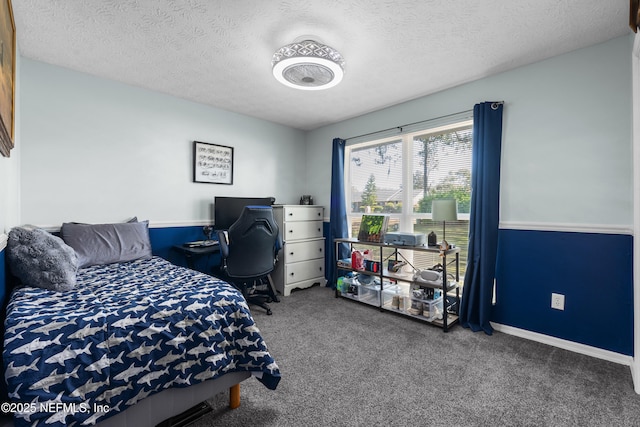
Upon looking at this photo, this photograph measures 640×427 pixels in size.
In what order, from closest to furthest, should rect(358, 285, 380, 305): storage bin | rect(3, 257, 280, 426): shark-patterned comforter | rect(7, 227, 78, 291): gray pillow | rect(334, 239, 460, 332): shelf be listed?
rect(3, 257, 280, 426): shark-patterned comforter
rect(7, 227, 78, 291): gray pillow
rect(334, 239, 460, 332): shelf
rect(358, 285, 380, 305): storage bin

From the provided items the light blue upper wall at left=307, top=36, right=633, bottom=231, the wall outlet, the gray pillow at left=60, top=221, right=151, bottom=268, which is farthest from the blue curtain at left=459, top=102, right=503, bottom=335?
the gray pillow at left=60, top=221, right=151, bottom=268

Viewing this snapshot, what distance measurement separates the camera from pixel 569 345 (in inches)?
88.4

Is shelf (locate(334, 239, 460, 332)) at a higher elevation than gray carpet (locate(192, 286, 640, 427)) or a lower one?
higher

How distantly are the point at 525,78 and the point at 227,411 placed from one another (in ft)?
11.1

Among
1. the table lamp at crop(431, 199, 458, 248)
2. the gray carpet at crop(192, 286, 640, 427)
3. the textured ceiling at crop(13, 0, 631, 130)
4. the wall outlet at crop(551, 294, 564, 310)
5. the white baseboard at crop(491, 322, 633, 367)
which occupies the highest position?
the textured ceiling at crop(13, 0, 631, 130)

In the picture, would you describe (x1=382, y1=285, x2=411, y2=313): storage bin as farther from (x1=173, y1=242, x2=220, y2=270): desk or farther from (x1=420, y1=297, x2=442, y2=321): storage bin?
(x1=173, y1=242, x2=220, y2=270): desk

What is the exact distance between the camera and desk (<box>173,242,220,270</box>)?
9.85 feet

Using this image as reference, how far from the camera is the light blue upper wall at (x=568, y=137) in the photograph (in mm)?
2076

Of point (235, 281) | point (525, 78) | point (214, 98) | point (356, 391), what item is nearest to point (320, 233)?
point (235, 281)

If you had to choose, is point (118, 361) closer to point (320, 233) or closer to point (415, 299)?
point (415, 299)

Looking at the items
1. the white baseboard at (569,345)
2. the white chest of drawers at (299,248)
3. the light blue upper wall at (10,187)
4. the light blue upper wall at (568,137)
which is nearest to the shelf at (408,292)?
the white baseboard at (569,345)

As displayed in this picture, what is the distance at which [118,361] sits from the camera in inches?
47.0

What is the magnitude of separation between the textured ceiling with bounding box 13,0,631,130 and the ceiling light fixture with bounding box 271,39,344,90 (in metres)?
0.10

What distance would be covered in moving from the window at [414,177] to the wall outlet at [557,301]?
78 centimetres
